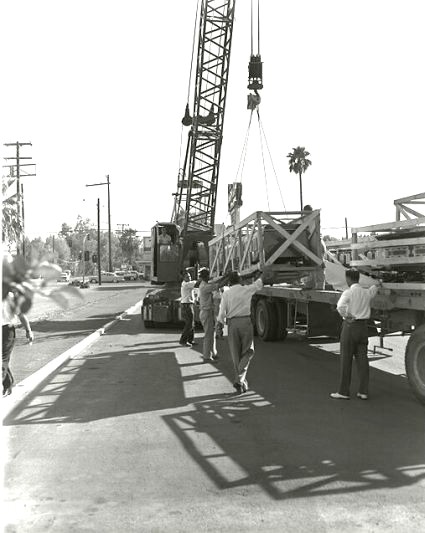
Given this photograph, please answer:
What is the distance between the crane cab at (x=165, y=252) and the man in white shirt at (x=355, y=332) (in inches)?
546

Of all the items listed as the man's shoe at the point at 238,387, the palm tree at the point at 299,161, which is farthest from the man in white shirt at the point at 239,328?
the palm tree at the point at 299,161

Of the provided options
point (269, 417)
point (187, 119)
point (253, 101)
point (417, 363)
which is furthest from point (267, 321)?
point (187, 119)

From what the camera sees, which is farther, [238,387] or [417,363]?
[238,387]

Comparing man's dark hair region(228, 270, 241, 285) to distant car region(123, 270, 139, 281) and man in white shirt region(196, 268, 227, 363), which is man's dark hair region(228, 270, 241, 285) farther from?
distant car region(123, 270, 139, 281)

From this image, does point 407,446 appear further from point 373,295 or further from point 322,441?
point 373,295

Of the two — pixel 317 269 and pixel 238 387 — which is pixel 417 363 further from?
pixel 317 269

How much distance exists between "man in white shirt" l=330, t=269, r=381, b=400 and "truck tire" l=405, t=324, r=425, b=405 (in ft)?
1.92

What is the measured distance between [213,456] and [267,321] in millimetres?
9763

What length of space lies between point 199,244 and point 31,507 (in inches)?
714

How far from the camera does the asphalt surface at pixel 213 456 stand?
4703 millimetres

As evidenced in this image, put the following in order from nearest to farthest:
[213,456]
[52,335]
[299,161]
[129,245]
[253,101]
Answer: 1. [213,456]
2. [52,335]
3. [253,101]
4. [299,161]
5. [129,245]

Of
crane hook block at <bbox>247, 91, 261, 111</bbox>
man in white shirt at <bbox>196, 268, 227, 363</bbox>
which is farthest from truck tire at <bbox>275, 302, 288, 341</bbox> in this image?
crane hook block at <bbox>247, 91, 261, 111</bbox>

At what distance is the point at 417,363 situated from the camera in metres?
8.52

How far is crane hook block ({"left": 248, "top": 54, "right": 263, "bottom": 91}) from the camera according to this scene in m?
20.5
